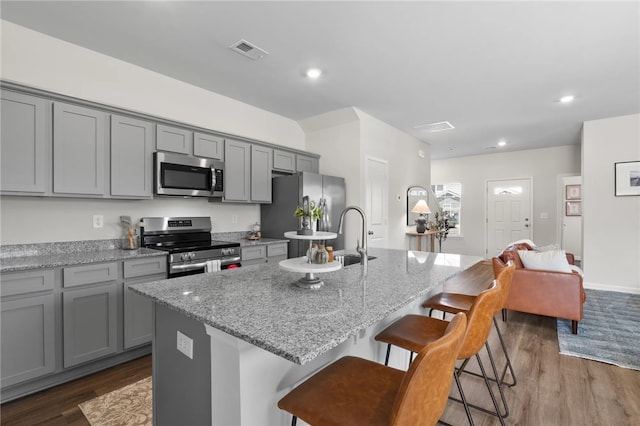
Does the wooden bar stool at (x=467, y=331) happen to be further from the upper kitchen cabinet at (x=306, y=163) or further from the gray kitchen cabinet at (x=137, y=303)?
the upper kitchen cabinet at (x=306, y=163)

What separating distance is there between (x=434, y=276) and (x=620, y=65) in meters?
3.28

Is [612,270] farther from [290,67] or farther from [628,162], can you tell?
[290,67]

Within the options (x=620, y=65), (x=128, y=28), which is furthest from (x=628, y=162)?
(x=128, y=28)

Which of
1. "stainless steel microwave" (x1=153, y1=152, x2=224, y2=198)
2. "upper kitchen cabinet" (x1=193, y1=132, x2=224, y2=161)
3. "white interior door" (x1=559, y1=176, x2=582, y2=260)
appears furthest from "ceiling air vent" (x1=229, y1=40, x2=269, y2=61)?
"white interior door" (x1=559, y1=176, x2=582, y2=260)

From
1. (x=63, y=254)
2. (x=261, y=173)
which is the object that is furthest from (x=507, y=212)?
(x=63, y=254)

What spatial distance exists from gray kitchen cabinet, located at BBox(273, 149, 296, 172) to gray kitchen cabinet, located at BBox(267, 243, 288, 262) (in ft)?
3.41

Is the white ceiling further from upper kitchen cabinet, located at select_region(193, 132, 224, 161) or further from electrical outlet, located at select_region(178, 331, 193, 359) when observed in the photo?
electrical outlet, located at select_region(178, 331, 193, 359)

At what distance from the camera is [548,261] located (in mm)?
3363

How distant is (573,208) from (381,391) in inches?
309

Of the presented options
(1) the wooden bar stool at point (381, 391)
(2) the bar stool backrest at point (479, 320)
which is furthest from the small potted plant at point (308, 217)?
(2) the bar stool backrest at point (479, 320)

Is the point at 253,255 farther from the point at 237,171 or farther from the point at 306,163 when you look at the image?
the point at 306,163

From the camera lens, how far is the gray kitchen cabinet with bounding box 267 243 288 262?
3781 millimetres

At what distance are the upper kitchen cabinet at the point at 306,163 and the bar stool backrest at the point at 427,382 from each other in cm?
374

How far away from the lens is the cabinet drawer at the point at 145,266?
8.35 ft
